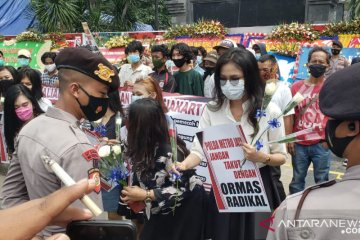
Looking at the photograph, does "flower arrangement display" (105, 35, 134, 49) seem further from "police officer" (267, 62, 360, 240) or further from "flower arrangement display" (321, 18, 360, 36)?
"police officer" (267, 62, 360, 240)

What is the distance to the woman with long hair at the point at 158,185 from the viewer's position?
2.74 m

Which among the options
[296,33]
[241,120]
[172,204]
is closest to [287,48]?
[296,33]

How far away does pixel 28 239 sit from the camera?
111 cm

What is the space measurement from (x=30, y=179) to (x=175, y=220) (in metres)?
1.37

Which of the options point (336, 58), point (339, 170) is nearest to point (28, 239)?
point (339, 170)

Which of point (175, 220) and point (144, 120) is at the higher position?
point (144, 120)

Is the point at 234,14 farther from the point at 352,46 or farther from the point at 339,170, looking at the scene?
the point at 339,170

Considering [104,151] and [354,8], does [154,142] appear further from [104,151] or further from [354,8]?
[354,8]

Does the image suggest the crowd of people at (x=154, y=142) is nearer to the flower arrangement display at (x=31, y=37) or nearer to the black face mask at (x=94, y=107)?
the black face mask at (x=94, y=107)

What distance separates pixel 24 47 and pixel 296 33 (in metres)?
10.00

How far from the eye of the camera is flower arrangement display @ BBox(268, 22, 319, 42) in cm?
A: 1037

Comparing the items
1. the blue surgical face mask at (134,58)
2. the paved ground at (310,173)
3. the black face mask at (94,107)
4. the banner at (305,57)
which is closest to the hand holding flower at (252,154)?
the black face mask at (94,107)

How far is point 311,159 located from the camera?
442 cm

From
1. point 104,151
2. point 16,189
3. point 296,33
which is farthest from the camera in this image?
point 296,33
